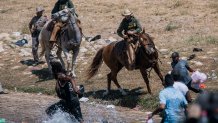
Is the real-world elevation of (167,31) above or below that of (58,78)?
below

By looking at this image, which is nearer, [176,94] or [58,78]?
[176,94]

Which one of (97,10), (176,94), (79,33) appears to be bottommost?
(97,10)

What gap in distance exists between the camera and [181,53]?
1569 centimetres

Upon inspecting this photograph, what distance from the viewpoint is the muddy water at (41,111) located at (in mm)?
11453

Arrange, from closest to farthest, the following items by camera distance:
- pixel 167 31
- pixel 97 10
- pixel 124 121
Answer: pixel 124 121, pixel 167 31, pixel 97 10

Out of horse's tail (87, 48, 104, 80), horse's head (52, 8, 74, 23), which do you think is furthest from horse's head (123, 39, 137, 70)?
horse's head (52, 8, 74, 23)

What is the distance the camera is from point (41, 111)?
12.4 m

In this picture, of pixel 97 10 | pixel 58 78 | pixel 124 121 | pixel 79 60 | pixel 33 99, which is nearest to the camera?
pixel 58 78

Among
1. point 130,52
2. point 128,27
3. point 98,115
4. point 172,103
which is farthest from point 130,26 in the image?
point 172,103

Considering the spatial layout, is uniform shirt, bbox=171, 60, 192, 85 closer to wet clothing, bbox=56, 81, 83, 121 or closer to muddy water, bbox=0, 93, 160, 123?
muddy water, bbox=0, 93, 160, 123

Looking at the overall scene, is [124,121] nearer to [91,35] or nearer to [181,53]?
[181,53]

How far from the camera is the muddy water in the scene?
11.5 m

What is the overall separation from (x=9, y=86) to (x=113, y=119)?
472 centimetres

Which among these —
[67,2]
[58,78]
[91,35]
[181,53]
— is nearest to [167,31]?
[91,35]
